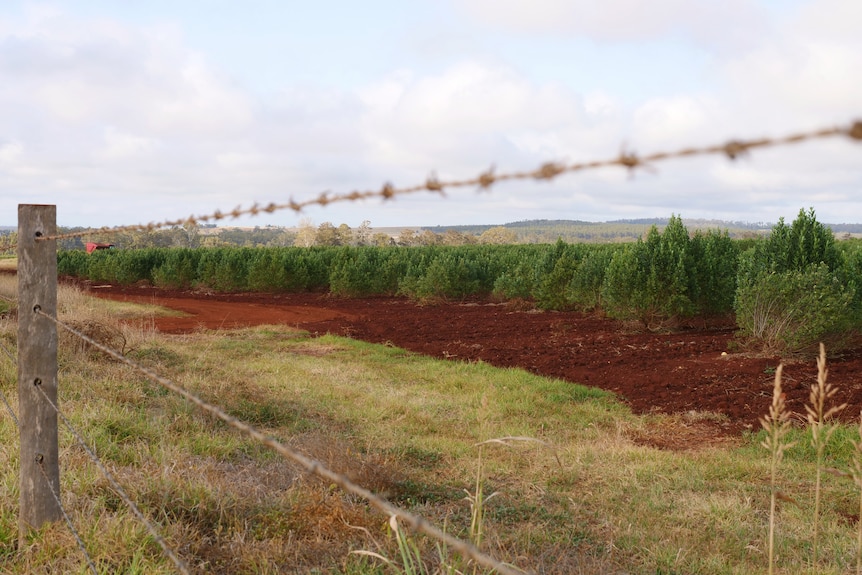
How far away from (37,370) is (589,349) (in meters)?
9.73

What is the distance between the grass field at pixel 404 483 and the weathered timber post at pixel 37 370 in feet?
0.53

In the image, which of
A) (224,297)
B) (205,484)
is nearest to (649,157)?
(205,484)

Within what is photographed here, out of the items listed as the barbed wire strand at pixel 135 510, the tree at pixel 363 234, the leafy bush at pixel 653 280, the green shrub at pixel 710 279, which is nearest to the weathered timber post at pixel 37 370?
the barbed wire strand at pixel 135 510

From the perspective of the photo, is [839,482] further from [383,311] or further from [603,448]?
[383,311]

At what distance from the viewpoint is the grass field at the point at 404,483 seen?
3051 mm

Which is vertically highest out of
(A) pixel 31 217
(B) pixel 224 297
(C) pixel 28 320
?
(A) pixel 31 217

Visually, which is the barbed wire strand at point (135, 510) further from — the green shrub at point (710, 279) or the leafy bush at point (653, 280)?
the green shrub at point (710, 279)

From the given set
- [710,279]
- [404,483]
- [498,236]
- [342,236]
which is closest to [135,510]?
[404,483]

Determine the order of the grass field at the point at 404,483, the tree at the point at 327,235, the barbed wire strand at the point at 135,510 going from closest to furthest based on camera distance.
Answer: the barbed wire strand at the point at 135,510, the grass field at the point at 404,483, the tree at the point at 327,235

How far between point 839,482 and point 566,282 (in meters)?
12.3

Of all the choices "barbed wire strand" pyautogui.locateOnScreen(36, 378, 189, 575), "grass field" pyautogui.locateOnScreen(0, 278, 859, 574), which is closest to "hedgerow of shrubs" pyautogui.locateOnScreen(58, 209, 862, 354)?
"grass field" pyautogui.locateOnScreen(0, 278, 859, 574)

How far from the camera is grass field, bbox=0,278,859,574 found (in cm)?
305

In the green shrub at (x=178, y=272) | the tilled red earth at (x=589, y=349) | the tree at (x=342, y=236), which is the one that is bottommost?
the tilled red earth at (x=589, y=349)

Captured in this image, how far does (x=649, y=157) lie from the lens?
112cm
